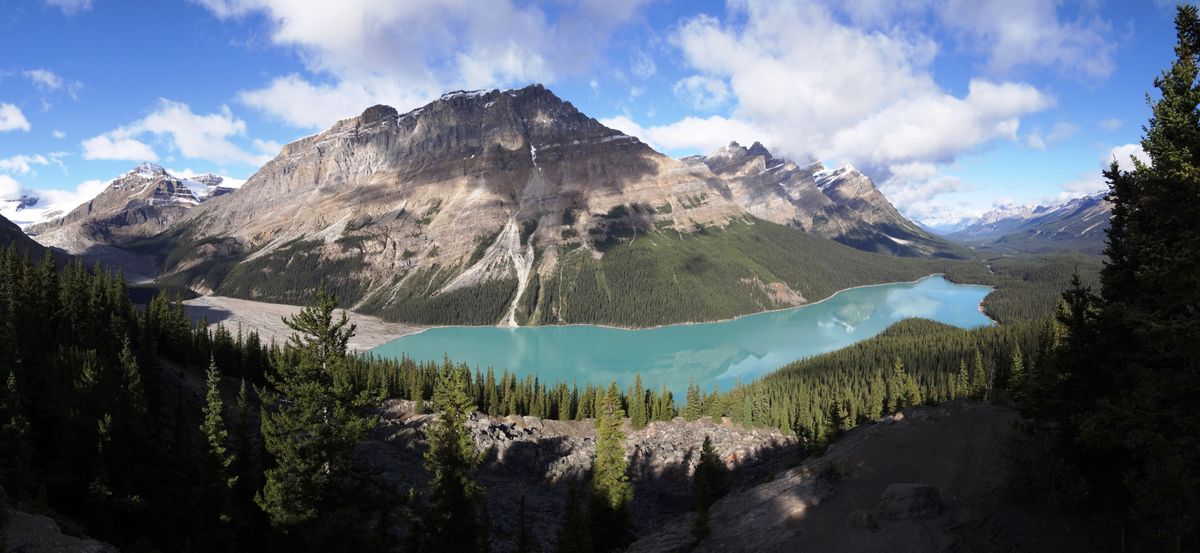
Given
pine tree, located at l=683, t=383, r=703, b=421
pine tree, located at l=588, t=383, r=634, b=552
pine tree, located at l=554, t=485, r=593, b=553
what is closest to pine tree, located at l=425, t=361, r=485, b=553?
pine tree, located at l=554, t=485, r=593, b=553

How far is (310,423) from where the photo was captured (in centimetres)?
1794

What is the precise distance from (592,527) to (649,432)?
30.8 metres

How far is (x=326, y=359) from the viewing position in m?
18.2

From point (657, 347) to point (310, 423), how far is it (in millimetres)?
139909

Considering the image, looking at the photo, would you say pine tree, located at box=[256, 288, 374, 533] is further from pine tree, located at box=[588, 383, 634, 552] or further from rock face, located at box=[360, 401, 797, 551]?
rock face, located at box=[360, 401, 797, 551]

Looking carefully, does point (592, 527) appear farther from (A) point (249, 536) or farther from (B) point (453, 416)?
(A) point (249, 536)

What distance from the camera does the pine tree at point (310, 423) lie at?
17781 mm

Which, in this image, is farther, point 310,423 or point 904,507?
point 904,507

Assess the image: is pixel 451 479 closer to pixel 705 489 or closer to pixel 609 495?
pixel 609 495

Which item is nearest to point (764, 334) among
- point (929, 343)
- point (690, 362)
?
point (690, 362)

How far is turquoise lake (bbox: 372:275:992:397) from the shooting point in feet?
419

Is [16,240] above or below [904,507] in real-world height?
above

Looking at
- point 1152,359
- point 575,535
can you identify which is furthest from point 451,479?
point 1152,359

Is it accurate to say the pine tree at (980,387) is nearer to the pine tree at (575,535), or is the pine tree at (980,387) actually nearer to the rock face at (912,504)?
the rock face at (912,504)
